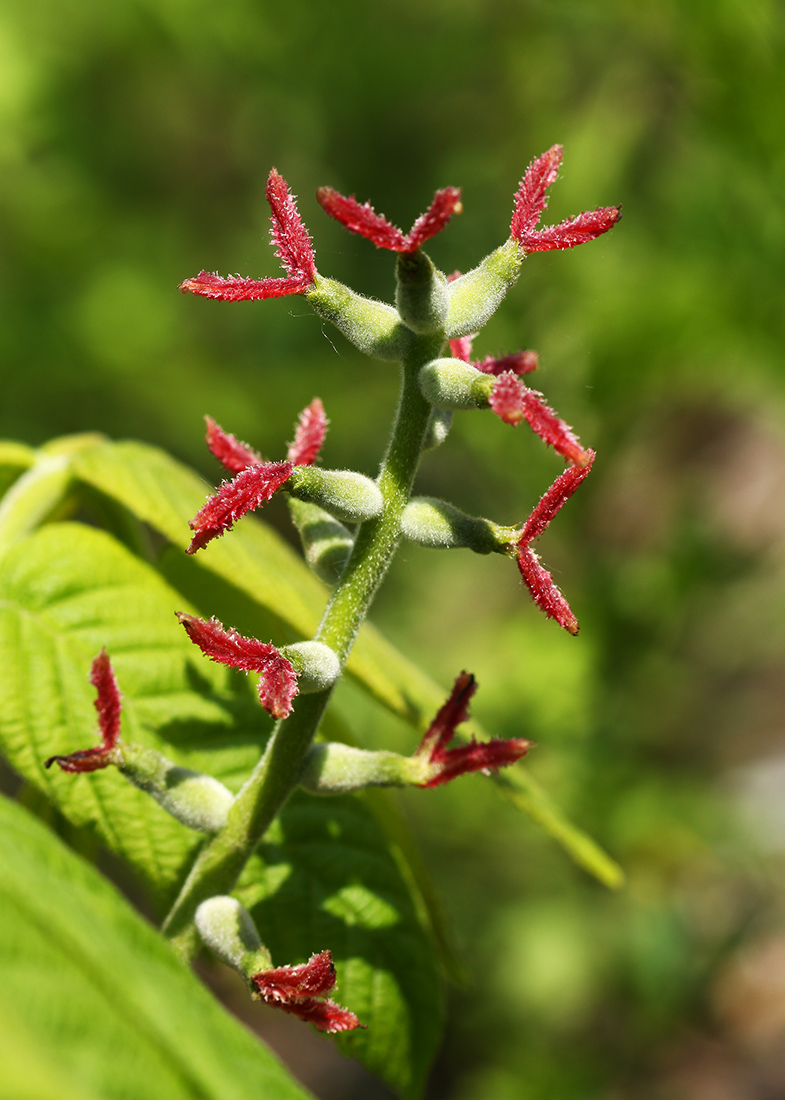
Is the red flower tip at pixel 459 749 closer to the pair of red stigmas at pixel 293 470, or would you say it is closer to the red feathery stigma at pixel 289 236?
the pair of red stigmas at pixel 293 470

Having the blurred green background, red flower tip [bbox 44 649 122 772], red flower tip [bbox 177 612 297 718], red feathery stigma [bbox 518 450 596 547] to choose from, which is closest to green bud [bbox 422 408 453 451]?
red feathery stigma [bbox 518 450 596 547]

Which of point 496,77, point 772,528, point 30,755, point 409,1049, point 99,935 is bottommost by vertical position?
point 409,1049

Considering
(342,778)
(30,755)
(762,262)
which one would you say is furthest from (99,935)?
(762,262)

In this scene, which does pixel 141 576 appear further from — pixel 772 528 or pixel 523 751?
pixel 772 528

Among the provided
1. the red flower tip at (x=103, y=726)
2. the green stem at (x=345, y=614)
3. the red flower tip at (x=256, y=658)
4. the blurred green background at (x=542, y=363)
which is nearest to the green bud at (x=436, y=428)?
the green stem at (x=345, y=614)

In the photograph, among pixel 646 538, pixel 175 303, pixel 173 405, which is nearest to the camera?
pixel 173 405
